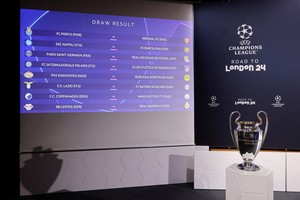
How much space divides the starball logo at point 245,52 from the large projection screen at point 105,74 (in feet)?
1.48

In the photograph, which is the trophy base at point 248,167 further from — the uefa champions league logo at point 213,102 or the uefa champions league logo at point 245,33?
the uefa champions league logo at point 245,33

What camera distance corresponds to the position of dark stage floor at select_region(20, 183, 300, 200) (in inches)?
93.7

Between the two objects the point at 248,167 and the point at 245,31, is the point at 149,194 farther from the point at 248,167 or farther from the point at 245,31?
the point at 245,31

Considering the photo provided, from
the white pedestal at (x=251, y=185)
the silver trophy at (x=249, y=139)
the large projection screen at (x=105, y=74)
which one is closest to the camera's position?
the white pedestal at (x=251, y=185)

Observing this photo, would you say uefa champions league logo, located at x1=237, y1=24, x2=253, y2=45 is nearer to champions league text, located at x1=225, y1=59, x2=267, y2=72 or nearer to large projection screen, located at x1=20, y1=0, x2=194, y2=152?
champions league text, located at x1=225, y1=59, x2=267, y2=72

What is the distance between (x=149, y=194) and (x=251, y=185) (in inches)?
39.3

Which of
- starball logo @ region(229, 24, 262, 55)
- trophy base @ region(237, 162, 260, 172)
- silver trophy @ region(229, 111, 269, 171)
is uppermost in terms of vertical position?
starball logo @ region(229, 24, 262, 55)

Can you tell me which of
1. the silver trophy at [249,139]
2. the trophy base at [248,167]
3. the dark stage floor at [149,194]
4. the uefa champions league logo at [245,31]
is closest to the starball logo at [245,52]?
the uefa champions league logo at [245,31]

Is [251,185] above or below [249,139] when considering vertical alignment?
below

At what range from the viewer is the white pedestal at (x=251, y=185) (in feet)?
6.00

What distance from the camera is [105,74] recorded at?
2.62 m

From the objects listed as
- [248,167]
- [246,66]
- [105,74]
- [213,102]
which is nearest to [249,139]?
[248,167]

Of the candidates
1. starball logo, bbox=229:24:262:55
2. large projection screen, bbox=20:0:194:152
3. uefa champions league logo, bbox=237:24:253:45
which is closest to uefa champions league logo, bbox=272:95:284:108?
starball logo, bbox=229:24:262:55

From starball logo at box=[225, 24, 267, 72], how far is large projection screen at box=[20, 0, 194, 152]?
45cm
